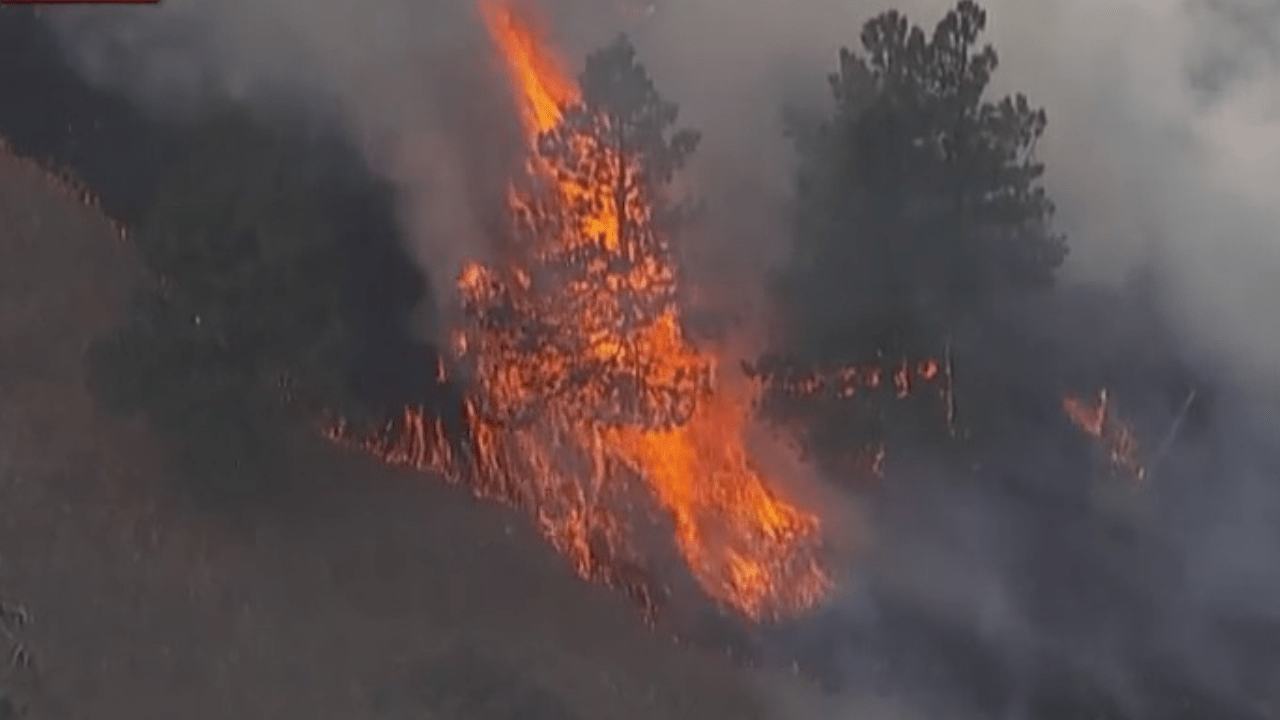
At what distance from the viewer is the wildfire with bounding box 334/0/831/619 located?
29.1 m

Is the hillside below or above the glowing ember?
below

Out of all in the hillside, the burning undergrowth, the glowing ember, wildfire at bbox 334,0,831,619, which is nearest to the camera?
the hillside

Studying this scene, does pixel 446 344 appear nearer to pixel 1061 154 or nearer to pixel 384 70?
pixel 384 70

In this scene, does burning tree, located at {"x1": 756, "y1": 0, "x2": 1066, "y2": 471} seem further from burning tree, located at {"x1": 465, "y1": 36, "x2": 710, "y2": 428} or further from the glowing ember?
the glowing ember

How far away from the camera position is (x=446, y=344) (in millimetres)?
30438

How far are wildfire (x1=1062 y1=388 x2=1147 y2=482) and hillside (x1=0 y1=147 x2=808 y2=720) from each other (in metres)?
6.04

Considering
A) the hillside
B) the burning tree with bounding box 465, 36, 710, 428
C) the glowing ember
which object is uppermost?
the burning tree with bounding box 465, 36, 710, 428

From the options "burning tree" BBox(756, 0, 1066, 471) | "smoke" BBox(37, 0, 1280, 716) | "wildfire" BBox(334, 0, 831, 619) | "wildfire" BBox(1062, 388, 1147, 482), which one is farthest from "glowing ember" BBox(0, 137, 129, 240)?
"wildfire" BBox(1062, 388, 1147, 482)

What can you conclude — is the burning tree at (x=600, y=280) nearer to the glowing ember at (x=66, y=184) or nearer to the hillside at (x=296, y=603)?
the hillside at (x=296, y=603)

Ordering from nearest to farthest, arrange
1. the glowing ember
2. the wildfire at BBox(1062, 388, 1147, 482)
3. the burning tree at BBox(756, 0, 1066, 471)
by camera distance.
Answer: the burning tree at BBox(756, 0, 1066, 471), the wildfire at BBox(1062, 388, 1147, 482), the glowing ember

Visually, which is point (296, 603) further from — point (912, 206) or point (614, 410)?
point (912, 206)

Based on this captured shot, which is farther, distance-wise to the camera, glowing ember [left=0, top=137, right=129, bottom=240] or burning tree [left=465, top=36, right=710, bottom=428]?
glowing ember [left=0, top=137, right=129, bottom=240]

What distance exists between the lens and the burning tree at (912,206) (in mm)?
26703

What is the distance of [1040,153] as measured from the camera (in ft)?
103
